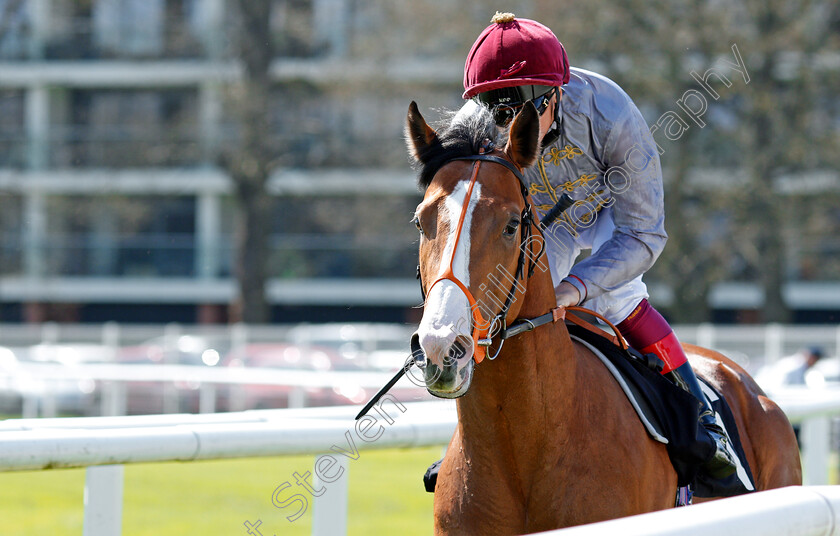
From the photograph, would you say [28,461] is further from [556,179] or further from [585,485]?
[556,179]

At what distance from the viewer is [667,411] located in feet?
11.1

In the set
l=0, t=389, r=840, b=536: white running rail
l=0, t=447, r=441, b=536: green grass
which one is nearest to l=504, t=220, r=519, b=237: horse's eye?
l=0, t=389, r=840, b=536: white running rail

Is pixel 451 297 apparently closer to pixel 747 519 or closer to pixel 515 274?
pixel 515 274

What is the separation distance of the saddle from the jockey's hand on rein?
21 cm

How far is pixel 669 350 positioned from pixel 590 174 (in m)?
0.69

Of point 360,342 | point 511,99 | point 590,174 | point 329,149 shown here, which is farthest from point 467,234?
point 329,149

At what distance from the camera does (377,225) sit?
1037 inches

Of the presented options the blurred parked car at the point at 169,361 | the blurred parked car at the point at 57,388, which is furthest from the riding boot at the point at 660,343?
the blurred parked car at the point at 57,388

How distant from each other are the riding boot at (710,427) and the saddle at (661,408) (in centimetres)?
4

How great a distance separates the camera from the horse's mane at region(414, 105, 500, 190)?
295 centimetres

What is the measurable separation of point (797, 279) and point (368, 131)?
1278 centimetres

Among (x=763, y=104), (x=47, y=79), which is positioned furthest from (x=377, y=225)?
(x=47, y=79)

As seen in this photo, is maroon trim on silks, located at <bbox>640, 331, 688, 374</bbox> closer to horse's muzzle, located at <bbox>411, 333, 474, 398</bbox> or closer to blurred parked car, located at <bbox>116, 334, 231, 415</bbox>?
horse's muzzle, located at <bbox>411, 333, 474, 398</bbox>

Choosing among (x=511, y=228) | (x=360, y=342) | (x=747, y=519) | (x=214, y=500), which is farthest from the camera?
(x=360, y=342)
